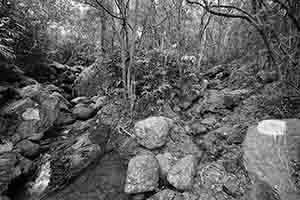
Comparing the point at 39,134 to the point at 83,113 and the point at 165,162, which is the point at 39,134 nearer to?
the point at 83,113

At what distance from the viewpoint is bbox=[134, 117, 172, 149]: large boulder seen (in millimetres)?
2711

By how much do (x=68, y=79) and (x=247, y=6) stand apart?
669cm

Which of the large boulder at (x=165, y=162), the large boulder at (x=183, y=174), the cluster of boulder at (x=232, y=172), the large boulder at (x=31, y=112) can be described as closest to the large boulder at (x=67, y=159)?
the large boulder at (x=31, y=112)

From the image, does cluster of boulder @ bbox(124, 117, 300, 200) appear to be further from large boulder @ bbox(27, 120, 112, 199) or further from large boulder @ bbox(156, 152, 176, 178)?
large boulder @ bbox(27, 120, 112, 199)

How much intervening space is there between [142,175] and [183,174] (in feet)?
2.06

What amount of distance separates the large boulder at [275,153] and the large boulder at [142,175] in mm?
1333

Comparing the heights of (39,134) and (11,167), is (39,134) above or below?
above

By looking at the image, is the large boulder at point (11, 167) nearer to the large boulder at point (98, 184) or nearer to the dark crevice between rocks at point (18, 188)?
the dark crevice between rocks at point (18, 188)

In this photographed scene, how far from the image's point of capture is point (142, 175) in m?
2.18

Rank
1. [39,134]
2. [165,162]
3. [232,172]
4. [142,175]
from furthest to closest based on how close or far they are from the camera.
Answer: [39,134] < [165,162] < [142,175] < [232,172]

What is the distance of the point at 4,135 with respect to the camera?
117 inches

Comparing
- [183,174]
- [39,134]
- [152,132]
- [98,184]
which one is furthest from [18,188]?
[183,174]

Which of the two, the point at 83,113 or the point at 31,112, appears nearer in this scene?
the point at 31,112

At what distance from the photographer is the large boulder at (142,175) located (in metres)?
2.10
